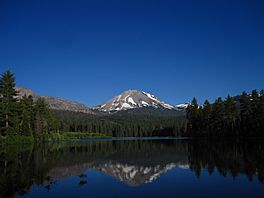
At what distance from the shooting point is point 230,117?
110125 mm

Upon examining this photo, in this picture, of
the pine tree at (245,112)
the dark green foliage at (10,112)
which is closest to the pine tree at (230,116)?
the pine tree at (245,112)

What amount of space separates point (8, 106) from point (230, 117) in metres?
70.5

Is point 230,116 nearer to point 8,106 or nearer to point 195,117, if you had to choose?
point 195,117

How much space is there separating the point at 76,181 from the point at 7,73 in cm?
5540

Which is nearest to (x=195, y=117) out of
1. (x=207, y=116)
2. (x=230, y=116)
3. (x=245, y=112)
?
(x=207, y=116)

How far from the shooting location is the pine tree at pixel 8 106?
68.9 metres

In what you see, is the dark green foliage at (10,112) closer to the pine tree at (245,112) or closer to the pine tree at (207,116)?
the pine tree at (245,112)

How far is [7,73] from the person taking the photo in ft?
241

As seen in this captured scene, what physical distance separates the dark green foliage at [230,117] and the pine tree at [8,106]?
60.7 metres

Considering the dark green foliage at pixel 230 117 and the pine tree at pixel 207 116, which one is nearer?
the dark green foliage at pixel 230 117

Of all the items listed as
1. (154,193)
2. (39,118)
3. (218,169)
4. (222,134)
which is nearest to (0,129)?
(39,118)

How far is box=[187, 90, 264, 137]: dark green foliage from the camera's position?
91.4 m

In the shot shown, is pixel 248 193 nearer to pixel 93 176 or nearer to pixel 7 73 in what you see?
pixel 93 176

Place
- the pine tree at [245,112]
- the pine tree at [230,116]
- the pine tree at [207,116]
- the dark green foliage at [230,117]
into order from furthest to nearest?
the pine tree at [207,116], the pine tree at [230,116], the pine tree at [245,112], the dark green foliage at [230,117]
